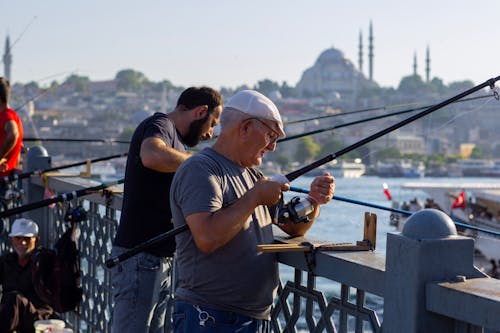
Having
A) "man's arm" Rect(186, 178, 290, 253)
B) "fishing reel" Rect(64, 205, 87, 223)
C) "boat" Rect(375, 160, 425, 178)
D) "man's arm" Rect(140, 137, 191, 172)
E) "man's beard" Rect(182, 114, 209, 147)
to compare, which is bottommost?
"boat" Rect(375, 160, 425, 178)

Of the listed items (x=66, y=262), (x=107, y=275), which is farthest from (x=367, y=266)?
(x=66, y=262)

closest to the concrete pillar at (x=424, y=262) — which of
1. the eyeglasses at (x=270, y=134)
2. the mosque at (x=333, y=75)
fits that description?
the eyeglasses at (x=270, y=134)

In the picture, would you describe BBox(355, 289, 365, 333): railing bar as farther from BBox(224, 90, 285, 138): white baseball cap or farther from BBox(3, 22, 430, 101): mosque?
BBox(3, 22, 430, 101): mosque

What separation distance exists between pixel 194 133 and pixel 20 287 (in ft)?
6.83

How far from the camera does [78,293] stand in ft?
15.1

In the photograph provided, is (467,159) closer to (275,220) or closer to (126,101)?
(126,101)

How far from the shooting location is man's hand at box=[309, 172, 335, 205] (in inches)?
101

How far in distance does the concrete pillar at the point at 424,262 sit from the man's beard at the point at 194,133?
52.3 inches

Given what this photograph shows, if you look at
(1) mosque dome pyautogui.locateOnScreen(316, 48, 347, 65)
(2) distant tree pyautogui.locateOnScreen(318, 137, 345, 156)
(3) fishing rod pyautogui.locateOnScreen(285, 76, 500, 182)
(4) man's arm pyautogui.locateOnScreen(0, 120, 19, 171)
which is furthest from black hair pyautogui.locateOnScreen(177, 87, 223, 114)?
(1) mosque dome pyautogui.locateOnScreen(316, 48, 347, 65)

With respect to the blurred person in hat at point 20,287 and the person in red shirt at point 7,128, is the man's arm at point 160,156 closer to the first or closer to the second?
the blurred person in hat at point 20,287

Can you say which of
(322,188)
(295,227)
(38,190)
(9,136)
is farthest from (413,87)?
(322,188)

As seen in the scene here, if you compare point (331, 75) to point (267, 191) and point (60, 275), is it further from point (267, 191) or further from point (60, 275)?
point (267, 191)

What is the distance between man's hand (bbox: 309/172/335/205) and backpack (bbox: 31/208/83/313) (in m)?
2.18

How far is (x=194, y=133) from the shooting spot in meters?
3.38
